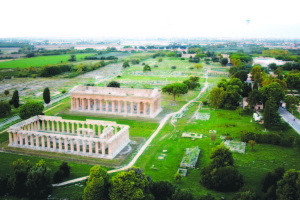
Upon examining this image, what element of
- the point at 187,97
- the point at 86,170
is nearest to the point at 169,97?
the point at 187,97

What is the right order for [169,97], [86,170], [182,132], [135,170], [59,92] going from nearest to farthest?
[135,170]
[86,170]
[182,132]
[169,97]
[59,92]

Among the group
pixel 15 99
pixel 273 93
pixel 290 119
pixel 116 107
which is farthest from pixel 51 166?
pixel 273 93

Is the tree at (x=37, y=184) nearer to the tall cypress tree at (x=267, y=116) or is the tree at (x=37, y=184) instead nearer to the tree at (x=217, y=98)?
the tall cypress tree at (x=267, y=116)

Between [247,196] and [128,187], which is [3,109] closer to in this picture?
[128,187]

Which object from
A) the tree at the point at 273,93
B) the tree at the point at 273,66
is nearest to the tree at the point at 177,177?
the tree at the point at 273,93

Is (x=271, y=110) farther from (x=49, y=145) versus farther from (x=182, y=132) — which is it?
(x=49, y=145)

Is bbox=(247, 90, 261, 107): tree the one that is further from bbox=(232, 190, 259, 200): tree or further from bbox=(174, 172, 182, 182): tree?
bbox=(232, 190, 259, 200): tree
